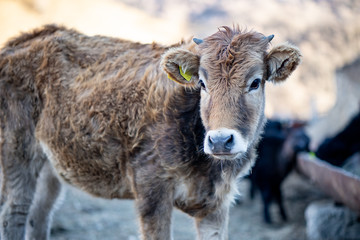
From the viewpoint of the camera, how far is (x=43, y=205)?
5.21m

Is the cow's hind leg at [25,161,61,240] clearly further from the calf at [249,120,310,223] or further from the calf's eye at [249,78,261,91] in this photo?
the calf at [249,120,310,223]

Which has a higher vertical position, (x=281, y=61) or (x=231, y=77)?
(x=281, y=61)

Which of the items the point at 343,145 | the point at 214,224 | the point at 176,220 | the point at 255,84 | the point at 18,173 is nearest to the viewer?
the point at 255,84

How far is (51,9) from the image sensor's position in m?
40.3

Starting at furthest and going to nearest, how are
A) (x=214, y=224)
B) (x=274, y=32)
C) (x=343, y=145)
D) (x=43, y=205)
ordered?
(x=274, y=32), (x=343, y=145), (x=43, y=205), (x=214, y=224)

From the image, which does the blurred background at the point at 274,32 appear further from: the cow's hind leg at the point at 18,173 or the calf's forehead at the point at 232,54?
the calf's forehead at the point at 232,54

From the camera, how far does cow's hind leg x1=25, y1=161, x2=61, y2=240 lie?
5.08m

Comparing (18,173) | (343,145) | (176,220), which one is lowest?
(176,220)

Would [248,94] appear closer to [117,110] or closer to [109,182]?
[117,110]

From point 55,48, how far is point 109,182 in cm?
163

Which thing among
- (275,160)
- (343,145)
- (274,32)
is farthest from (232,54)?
(274,32)

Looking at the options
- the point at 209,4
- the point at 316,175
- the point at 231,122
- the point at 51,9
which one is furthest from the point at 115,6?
the point at 231,122

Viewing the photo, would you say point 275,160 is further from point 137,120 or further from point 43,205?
point 137,120

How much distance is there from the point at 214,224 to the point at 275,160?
6.01m
